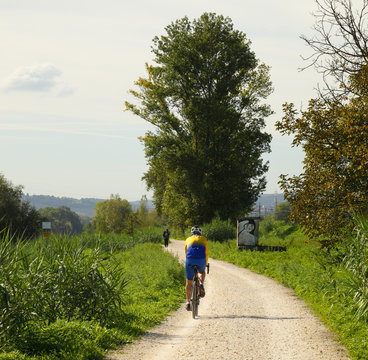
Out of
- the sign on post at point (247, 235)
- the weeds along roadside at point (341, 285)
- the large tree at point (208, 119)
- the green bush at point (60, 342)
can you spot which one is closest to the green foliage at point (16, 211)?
the large tree at point (208, 119)

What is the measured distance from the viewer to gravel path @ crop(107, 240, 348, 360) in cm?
837

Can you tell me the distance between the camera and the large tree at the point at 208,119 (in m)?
41.6

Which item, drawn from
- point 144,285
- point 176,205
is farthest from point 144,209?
point 144,285

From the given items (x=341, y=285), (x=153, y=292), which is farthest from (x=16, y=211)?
(x=341, y=285)

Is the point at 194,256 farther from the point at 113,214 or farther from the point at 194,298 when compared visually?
the point at 113,214

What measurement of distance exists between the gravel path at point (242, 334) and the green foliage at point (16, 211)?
45.2 m

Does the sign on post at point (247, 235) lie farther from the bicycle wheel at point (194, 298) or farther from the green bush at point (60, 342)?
the green bush at point (60, 342)

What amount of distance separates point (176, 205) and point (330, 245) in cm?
2976

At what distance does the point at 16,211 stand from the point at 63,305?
50135mm

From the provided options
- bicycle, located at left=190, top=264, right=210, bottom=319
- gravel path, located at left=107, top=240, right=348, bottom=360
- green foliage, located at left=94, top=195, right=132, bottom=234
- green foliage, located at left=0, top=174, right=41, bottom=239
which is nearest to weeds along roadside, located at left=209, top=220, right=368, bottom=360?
gravel path, located at left=107, top=240, right=348, bottom=360

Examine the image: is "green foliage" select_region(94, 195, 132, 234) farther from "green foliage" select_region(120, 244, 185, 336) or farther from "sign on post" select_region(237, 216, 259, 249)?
"green foliage" select_region(120, 244, 185, 336)

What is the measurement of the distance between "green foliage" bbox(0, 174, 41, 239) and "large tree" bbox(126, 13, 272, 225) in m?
20.9

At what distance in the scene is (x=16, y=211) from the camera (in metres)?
57.0

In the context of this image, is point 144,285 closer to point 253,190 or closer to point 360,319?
point 360,319
